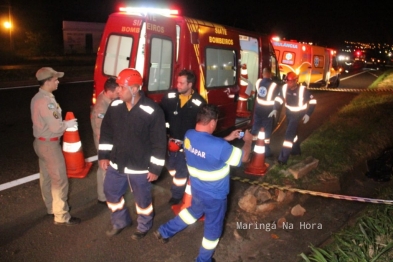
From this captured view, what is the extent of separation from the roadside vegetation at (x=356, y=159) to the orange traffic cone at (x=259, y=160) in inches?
8.8

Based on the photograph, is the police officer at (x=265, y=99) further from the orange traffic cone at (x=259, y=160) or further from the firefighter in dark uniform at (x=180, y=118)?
the firefighter in dark uniform at (x=180, y=118)

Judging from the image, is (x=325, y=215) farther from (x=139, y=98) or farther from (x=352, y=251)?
(x=139, y=98)

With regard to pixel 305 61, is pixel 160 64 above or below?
above

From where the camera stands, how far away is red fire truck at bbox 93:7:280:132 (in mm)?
5297

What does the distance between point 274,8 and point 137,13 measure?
36852mm

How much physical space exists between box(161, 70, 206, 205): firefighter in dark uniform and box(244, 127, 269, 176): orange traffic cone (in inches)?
57.7

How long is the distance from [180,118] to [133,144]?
3.34 ft

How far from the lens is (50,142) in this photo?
12.3 feet

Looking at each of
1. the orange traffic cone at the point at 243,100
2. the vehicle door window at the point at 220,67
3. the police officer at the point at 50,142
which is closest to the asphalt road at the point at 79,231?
the police officer at the point at 50,142

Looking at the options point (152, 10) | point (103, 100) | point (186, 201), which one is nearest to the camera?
point (103, 100)

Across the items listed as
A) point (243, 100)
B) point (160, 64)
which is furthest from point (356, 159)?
point (160, 64)

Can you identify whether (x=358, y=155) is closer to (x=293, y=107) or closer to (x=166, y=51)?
(x=293, y=107)

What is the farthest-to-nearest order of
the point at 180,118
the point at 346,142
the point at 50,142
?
1. the point at 346,142
2. the point at 180,118
3. the point at 50,142

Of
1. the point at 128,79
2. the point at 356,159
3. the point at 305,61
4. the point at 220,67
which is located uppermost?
the point at 128,79
